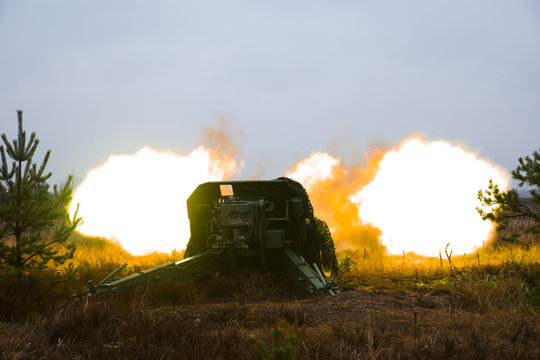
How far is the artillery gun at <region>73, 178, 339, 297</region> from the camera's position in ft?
28.4

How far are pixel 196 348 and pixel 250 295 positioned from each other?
421 cm

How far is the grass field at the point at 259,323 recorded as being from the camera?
158 inches

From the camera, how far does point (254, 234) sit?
880 cm

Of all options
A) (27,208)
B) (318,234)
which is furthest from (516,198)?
(27,208)

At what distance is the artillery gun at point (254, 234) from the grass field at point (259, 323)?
55 centimetres

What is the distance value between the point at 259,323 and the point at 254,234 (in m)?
3.59

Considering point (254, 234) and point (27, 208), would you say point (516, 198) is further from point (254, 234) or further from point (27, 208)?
point (27, 208)

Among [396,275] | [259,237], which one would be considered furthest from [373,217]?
[259,237]

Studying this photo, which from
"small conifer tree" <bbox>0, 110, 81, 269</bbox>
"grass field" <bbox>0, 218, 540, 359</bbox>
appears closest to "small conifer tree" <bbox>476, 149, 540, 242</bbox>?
"grass field" <bbox>0, 218, 540, 359</bbox>

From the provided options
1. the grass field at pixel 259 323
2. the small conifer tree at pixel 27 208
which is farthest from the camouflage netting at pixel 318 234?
the small conifer tree at pixel 27 208

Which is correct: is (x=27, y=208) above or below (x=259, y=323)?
above

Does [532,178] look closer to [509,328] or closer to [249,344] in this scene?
[509,328]

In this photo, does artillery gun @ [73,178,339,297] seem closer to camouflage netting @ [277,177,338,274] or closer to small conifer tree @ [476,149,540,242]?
camouflage netting @ [277,177,338,274]

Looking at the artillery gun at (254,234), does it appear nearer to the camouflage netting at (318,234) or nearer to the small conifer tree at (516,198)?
the camouflage netting at (318,234)
